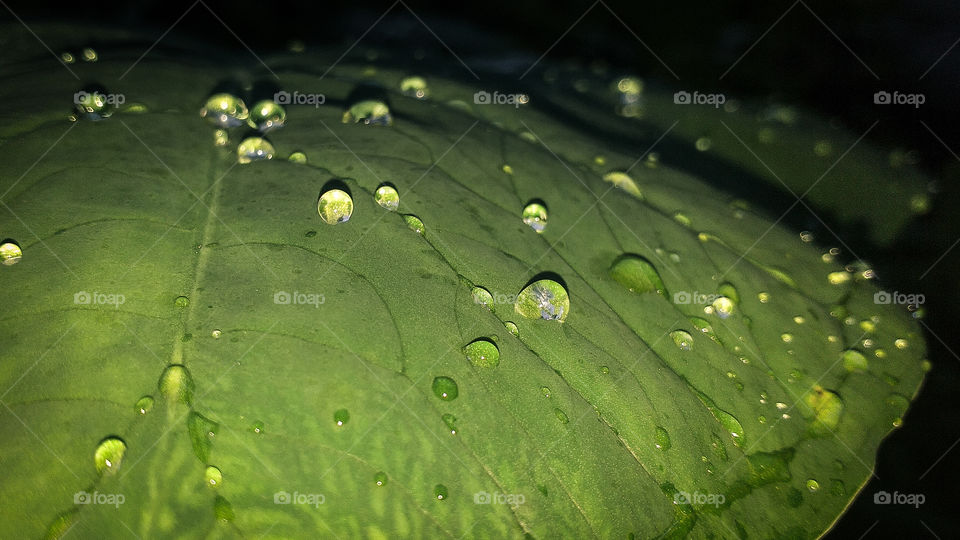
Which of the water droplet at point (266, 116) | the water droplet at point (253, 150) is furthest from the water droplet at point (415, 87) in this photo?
the water droplet at point (253, 150)

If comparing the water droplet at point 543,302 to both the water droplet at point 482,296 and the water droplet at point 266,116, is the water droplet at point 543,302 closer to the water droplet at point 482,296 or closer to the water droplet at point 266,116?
the water droplet at point 482,296

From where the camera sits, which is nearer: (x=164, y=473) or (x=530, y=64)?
(x=164, y=473)

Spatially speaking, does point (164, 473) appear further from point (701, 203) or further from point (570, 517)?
point (701, 203)

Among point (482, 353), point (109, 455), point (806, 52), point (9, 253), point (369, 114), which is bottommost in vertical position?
point (109, 455)

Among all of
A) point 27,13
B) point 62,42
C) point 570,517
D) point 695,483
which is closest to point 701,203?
point 695,483

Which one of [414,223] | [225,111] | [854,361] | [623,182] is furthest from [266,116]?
[854,361]

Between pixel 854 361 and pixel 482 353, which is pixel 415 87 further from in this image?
pixel 854 361

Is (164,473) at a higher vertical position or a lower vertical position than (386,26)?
lower
